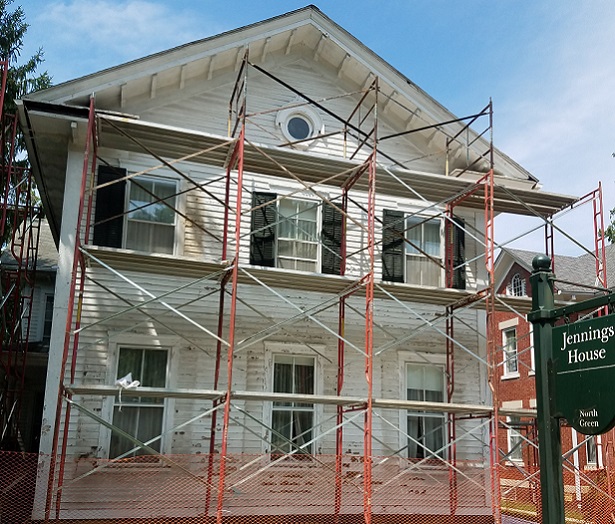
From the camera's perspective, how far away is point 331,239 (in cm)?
1441

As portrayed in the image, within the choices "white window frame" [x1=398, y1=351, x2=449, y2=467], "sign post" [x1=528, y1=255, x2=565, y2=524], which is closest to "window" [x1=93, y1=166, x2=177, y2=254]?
"white window frame" [x1=398, y1=351, x2=449, y2=467]

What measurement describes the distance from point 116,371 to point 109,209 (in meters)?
2.95

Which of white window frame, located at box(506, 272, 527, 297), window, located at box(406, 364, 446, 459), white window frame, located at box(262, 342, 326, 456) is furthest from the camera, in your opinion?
white window frame, located at box(506, 272, 527, 297)

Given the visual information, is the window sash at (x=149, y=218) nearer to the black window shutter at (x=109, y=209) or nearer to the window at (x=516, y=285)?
the black window shutter at (x=109, y=209)

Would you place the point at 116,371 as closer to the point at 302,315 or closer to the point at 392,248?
the point at 302,315

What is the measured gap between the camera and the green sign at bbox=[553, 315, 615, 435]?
421 centimetres

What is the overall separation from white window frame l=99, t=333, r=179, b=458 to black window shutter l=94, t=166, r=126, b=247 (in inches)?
69.4

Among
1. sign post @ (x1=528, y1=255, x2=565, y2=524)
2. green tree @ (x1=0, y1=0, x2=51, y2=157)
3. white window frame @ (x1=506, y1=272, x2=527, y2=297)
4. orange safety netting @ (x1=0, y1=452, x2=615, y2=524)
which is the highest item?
green tree @ (x1=0, y1=0, x2=51, y2=157)

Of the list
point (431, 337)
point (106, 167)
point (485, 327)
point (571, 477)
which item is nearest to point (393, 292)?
point (431, 337)

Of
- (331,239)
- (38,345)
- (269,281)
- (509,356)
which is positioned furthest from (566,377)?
(509,356)

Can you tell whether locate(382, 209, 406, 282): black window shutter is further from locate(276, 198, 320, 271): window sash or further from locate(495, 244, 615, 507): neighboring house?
locate(495, 244, 615, 507): neighboring house

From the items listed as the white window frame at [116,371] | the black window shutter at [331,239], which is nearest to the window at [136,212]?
A: the white window frame at [116,371]

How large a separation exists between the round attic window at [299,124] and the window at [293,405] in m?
4.53

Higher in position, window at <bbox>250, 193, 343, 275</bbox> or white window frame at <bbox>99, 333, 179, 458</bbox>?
window at <bbox>250, 193, 343, 275</bbox>
